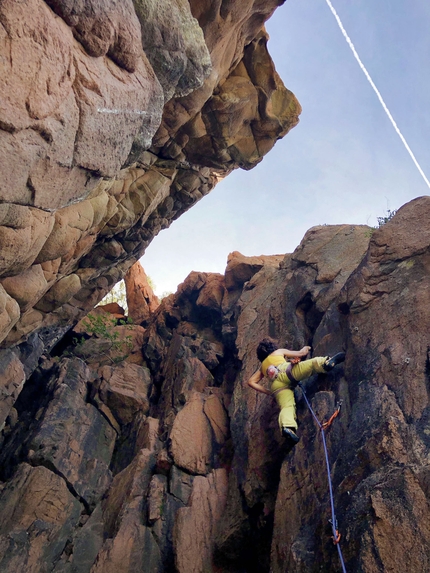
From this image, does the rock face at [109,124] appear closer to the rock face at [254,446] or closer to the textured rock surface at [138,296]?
the rock face at [254,446]

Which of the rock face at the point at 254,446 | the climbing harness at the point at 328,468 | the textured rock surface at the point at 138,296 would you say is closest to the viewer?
the climbing harness at the point at 328,468

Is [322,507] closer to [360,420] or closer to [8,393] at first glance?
[360,420]

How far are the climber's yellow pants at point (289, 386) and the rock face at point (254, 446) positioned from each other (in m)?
0.30

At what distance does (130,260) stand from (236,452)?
33.2 ft

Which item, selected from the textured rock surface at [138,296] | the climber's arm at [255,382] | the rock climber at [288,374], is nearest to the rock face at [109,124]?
the rock climber at [288,374]

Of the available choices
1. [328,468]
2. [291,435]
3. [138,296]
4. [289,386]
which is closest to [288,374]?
[289,386]

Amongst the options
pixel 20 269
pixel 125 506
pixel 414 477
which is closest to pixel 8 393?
pixel 125 506

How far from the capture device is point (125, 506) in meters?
10.3

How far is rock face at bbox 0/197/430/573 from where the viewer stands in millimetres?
5582

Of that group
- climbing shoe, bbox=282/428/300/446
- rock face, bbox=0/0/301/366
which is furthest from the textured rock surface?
climbing shoe, bbox=282/428/300/446

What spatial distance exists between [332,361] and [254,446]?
11.2 feet

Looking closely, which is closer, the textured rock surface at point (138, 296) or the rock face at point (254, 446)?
the rock face at point (254, 446)

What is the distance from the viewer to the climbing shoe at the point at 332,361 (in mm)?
7816

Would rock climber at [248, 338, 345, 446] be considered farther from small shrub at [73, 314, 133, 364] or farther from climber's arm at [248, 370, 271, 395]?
small shrub at [73, 314, 133, 364]
